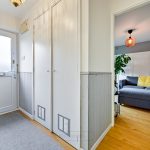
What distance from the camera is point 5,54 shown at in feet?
9.23

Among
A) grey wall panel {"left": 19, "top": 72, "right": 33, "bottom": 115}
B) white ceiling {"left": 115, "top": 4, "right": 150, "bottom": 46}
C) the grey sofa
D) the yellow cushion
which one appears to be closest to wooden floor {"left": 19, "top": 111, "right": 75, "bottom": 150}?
grey wall panel {"left": 19, "top": 72, "right": 33, "bottom": 115}

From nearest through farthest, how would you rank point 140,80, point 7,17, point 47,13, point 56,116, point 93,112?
point 93,112
point 56,116
point 47,13
point 7,17
point 140,80

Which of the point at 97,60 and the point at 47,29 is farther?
the point at 47,29

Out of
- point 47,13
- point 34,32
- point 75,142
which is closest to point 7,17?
point 34,32

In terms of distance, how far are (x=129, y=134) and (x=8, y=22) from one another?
131 inches

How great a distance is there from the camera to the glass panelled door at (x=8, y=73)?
2.77 metres

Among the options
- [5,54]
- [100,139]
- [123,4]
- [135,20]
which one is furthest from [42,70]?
[135,20]

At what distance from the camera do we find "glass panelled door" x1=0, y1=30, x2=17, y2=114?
2.77 meters

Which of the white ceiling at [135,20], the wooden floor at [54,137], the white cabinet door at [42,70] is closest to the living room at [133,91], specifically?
the white ceiling at [135,20]

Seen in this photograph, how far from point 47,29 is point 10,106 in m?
2.08

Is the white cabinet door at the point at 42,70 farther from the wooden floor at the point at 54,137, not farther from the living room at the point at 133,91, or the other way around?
the living room at the point at 133,91

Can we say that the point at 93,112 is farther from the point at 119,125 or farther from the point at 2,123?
the point at 2,123

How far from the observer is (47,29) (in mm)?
2055

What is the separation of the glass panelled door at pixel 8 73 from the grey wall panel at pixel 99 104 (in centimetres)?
223
